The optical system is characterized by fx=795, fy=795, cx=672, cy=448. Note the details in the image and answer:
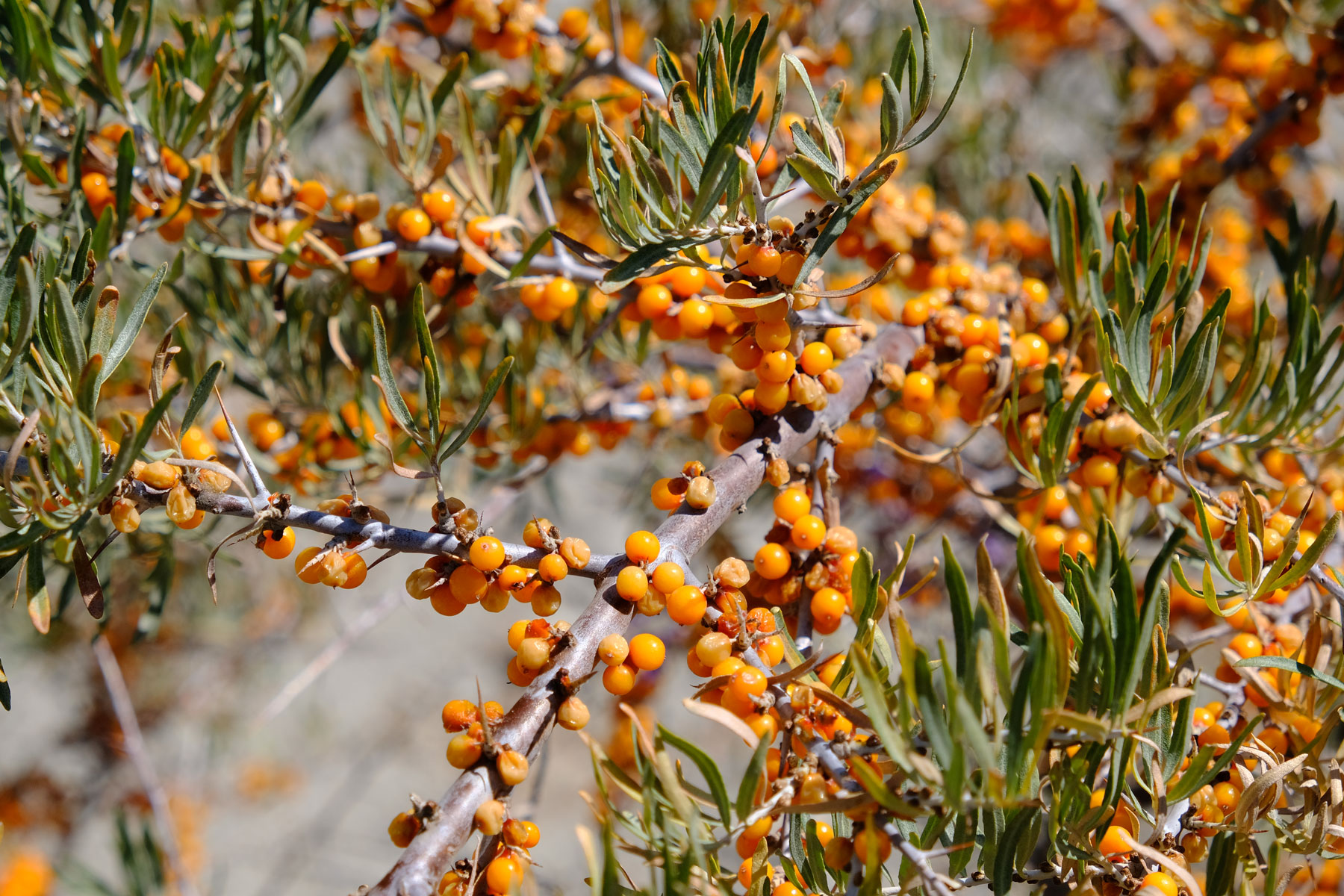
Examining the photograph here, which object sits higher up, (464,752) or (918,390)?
(918,390)

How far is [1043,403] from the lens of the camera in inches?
27.6

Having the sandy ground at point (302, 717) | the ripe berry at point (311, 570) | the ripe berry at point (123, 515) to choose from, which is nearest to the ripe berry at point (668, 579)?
the ripe berry at point (311, 570)

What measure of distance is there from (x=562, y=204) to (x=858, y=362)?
2.64 ft

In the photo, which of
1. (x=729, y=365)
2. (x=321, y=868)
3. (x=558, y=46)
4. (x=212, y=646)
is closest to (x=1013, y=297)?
(x=729, y=365)

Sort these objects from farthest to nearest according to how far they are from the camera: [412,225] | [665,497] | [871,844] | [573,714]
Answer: [412,225] < [665,497] < [573,714] < [871,844]

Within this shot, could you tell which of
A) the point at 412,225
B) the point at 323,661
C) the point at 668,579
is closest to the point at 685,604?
the point at 668,579

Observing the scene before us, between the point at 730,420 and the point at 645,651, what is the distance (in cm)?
21

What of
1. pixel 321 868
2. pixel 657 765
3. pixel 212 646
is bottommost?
pixel 321 868

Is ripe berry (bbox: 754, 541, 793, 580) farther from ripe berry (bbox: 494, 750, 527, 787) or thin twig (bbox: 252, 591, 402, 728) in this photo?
thin twig (bbox: 252, 591, 402, 728)

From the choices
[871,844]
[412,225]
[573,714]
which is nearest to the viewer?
[871,844]

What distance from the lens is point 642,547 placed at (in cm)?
53

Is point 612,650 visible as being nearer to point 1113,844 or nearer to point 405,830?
point 405,830

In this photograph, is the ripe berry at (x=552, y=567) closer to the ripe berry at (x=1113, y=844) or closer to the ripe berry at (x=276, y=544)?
the ripe berry at (x=276, y=544)

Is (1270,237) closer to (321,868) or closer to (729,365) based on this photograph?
(729,365)
